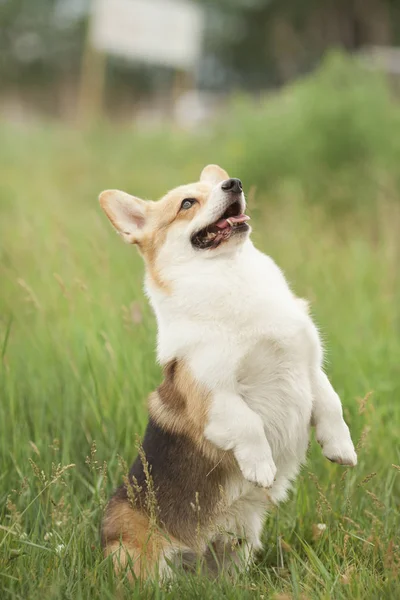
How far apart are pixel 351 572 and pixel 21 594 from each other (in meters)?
1.04

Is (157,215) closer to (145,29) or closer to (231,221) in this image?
(231,221)

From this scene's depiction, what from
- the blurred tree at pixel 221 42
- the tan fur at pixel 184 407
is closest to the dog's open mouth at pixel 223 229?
the tan fur at pixel 184 407

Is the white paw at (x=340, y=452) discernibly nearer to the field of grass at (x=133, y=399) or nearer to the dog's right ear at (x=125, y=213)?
the field of grass at (x=133, y=399)

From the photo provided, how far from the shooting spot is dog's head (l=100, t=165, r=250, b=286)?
2.62m

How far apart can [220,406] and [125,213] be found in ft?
3.30

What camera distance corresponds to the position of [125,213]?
297 cm

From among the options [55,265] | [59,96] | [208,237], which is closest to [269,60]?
[59,96]

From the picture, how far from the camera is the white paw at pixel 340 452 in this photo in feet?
7.88

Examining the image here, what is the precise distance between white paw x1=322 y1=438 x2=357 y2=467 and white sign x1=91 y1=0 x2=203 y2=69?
48.6 ft

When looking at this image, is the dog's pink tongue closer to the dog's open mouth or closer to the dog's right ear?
the dog's open mouth

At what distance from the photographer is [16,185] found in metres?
8.38

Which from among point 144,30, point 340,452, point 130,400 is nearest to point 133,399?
point 130,400

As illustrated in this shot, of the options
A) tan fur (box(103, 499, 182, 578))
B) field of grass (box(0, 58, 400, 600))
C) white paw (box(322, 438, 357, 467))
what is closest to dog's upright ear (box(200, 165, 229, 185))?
field of grass (box(0, 58, 400, 600))

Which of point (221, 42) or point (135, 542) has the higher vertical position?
point (135, 542)
